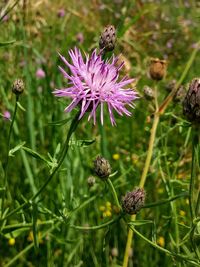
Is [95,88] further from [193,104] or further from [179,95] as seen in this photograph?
[179,95]

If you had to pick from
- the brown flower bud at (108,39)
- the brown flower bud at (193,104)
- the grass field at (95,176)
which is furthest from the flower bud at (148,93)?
the brown flower bud at (193,104)

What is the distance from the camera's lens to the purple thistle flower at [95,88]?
3.14 feet

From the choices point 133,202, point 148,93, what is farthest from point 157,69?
point 133,202

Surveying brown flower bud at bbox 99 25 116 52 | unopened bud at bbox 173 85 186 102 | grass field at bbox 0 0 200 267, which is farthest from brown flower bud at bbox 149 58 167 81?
brown flower bud at bbox 99 25 116 52

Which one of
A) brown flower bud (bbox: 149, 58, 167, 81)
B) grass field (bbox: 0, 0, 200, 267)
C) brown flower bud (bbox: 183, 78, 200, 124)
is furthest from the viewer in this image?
brown flower bud (bbox: 149, 58, 167, 81)

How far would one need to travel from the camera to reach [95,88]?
3.25 ft

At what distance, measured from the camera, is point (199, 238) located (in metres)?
1.03

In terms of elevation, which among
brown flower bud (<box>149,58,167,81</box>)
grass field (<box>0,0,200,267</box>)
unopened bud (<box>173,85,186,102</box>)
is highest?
brown flower bud (<box>149,58,167,81</box>)

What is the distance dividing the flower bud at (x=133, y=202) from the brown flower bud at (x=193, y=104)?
24 cm

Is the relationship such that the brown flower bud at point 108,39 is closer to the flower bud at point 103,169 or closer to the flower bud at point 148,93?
the flower bud at point 103,169

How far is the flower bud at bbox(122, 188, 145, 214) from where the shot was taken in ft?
3.34

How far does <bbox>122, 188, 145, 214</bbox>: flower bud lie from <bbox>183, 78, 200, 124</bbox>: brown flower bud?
24cm

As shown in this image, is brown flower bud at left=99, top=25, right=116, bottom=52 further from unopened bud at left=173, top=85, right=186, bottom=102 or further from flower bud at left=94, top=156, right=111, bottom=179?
unopened bud at left=173, top=85, right=186, bottom=102

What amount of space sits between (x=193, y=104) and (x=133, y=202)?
27 cm
